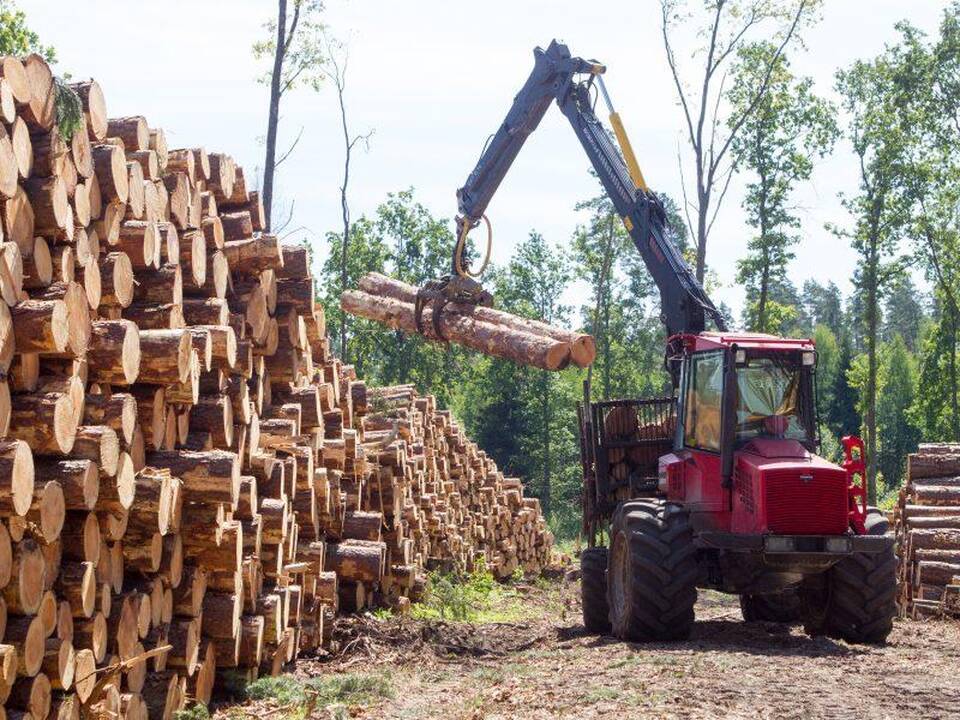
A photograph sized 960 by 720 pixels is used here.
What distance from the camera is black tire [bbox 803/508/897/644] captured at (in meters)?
11.3

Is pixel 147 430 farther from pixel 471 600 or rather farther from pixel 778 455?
pixel 471 600

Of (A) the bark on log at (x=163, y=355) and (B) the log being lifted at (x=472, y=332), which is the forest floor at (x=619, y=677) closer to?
(A) the bark on log at (x=163, y=355)

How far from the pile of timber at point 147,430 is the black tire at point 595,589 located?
228 cm

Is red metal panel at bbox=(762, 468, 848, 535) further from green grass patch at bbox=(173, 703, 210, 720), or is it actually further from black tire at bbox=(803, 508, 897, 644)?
green grass patch at bbox=(173, 703, 210, 720)

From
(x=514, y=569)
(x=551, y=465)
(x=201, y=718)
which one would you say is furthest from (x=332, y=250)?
(x=201, y=718)

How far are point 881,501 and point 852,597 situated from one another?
4211 cm

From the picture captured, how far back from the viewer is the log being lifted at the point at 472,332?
1410 cm

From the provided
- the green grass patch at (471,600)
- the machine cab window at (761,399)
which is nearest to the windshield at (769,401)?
the machine cab window at (761,399)

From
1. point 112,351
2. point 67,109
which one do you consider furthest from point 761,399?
point 67,109

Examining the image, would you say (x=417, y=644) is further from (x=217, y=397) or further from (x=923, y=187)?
(x=923, y=187)

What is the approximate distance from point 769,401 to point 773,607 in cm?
285

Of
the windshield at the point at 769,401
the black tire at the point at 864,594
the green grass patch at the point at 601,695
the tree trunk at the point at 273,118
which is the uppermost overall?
the tree trunk at the point at 273,118

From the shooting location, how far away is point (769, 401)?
11.6 meters

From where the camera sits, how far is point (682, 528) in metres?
11.3
